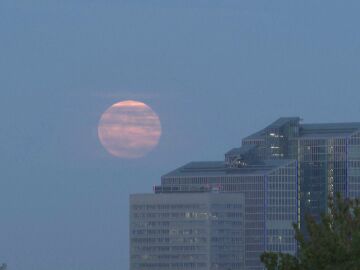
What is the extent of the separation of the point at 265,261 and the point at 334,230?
2.10 metres

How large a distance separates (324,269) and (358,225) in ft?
7.46

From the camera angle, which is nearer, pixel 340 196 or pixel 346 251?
pixel 346 251

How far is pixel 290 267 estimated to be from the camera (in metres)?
39.7

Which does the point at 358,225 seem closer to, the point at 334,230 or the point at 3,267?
the point at 334,230

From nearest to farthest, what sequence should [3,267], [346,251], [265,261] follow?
[346,251], [265,261], [3,267]

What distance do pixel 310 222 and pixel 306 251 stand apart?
2.01 m

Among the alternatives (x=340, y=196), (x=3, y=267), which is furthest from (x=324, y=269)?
(x=3, y=267)

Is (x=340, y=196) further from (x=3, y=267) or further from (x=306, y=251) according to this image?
(x=3, y=267)

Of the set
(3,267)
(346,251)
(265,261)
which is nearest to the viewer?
(346,251)

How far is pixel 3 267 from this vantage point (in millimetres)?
52688

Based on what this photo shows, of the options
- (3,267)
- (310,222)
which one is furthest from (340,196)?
(3,267)

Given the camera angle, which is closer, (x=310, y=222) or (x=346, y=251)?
(x=346, y=251)

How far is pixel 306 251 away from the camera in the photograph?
39.5m

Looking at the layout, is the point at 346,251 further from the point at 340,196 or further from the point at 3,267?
the point at 3,267
